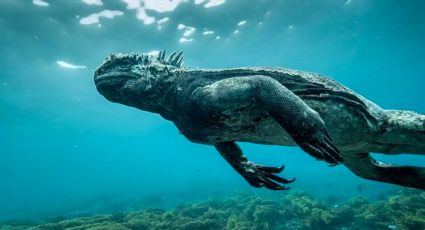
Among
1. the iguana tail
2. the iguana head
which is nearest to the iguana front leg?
the iguana head

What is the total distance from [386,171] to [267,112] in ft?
7.77

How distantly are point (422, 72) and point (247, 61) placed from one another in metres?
49.2

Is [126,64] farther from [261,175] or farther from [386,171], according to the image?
[386,171]

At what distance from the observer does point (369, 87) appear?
2347 inches

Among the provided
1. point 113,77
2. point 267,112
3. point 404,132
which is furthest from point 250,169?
point 113,77

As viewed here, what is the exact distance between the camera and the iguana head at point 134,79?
144 inches

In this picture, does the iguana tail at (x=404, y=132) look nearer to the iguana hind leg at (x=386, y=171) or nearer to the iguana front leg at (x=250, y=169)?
the iguana hind leg at (x=386, y=171)

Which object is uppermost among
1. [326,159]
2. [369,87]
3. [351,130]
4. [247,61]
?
[369,87]

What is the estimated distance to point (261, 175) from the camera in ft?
12.0

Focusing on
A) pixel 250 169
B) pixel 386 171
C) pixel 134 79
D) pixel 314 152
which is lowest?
pixel 314 152

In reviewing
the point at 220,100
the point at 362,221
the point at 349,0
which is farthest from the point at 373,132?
the point at 349,0

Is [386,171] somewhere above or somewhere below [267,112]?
below

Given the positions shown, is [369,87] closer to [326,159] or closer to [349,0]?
[349,0]

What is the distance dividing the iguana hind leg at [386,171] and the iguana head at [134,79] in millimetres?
2720
